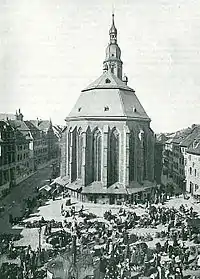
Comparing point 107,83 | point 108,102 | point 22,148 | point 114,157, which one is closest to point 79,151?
point 114,157

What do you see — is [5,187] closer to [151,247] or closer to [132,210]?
[132,210]

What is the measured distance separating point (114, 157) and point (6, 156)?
8.11 m

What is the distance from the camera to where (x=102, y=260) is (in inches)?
467

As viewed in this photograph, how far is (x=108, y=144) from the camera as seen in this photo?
24328mm

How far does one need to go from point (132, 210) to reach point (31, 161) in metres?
17.6

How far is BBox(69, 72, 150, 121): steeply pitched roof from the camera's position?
80.8 ft

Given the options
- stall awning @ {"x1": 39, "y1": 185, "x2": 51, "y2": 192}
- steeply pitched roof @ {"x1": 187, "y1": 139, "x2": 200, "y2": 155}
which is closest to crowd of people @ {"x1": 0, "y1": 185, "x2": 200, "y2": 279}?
steeply pitched roof @ {"x1": 187, "y1": 139, "x2": 200, "y2": 155}

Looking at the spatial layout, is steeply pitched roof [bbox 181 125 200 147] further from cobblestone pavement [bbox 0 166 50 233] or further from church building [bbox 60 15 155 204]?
cobblestone pavement [bbox 0 166 50 233]

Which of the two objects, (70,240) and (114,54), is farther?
(114,54)

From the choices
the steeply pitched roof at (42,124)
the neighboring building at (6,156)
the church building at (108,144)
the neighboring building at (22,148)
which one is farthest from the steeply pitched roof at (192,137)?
the steeply pitched roof at (42,124)

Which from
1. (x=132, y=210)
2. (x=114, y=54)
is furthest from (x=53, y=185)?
(x=114, y=54)

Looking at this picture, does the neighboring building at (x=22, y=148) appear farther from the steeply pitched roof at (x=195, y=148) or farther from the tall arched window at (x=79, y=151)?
the steeply pitched roof at (x=195, y=148)

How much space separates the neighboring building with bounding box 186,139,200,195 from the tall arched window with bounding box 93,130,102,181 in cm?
701

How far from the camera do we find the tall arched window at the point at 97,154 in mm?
24562
